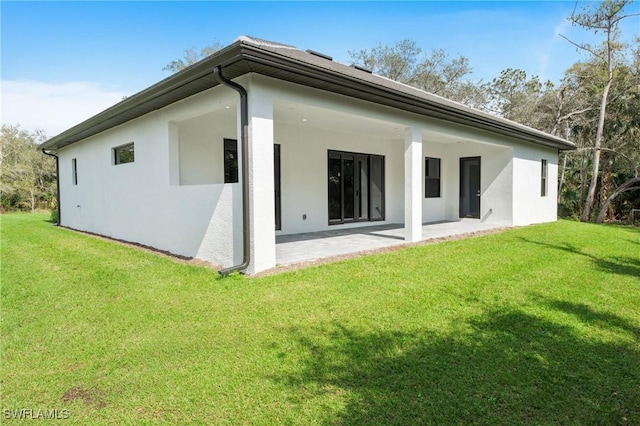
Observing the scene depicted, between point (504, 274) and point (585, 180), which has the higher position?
point (585, 180)

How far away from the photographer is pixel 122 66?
13.5 m

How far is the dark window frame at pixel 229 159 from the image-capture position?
8.85 m

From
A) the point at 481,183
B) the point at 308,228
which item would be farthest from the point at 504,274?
the point at 481,183

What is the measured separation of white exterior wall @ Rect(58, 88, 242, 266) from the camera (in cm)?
623

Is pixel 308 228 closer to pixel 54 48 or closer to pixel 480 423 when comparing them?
pixel 480 423

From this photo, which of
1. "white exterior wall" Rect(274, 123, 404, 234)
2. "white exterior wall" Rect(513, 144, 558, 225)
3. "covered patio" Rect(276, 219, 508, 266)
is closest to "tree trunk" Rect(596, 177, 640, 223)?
"white exterior wall" Rect(513, 144, 558, 225)

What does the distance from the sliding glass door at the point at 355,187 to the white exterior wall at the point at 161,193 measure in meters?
3.51

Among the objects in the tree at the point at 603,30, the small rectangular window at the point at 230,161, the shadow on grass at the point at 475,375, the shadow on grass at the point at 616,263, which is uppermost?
the tree at the point at 603,30

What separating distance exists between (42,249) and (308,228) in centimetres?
653

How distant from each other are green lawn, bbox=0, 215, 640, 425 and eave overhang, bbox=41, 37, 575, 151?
3063mm

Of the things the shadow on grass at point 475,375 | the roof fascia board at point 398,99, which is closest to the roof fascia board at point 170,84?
the roof fascia board at point 398,99

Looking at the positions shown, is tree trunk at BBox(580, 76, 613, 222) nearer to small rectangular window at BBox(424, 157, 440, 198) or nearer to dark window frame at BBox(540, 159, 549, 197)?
dark window frame at BBox(540, 159, 549, 197)

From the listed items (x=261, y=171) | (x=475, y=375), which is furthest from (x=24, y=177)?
(x=475, y=375)

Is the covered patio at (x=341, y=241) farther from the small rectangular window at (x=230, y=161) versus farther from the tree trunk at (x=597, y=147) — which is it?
the tree trunk at (x=597, y=147)
